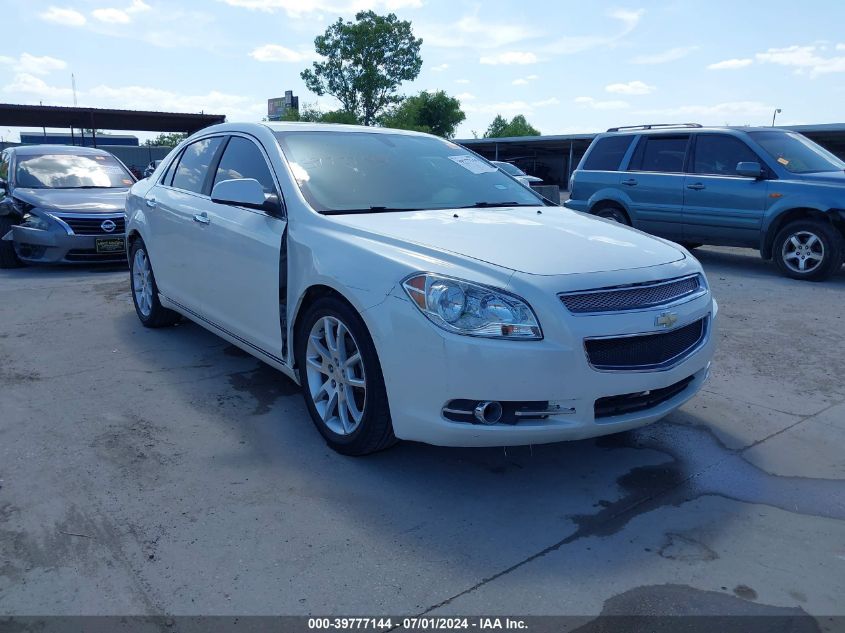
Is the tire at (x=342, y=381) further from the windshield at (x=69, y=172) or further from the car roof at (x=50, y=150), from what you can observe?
the car roof at (x=50, y=150)

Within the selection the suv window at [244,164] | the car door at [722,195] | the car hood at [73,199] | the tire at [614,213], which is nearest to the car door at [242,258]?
the suv window at [244,164]

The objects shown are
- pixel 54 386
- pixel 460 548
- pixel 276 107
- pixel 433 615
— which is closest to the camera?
pixel 433 615

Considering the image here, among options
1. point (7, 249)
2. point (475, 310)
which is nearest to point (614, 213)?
point (475, 310)

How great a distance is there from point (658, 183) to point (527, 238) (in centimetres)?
693

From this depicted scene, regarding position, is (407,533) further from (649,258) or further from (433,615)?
(649,258)

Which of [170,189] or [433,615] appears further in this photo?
[170,189]

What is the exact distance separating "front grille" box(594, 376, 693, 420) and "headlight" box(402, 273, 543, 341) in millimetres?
452

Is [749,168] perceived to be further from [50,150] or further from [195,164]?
[50,150]

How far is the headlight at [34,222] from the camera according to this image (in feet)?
28.9

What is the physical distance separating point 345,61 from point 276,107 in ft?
23.7

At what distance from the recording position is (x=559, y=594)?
8.06ft

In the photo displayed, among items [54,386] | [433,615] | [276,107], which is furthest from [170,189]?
[276,107]

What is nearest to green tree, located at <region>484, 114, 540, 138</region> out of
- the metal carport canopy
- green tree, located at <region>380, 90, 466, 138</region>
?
green tree, located at <region>380, 90, 466, 138</region>

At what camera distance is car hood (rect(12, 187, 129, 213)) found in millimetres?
8891
